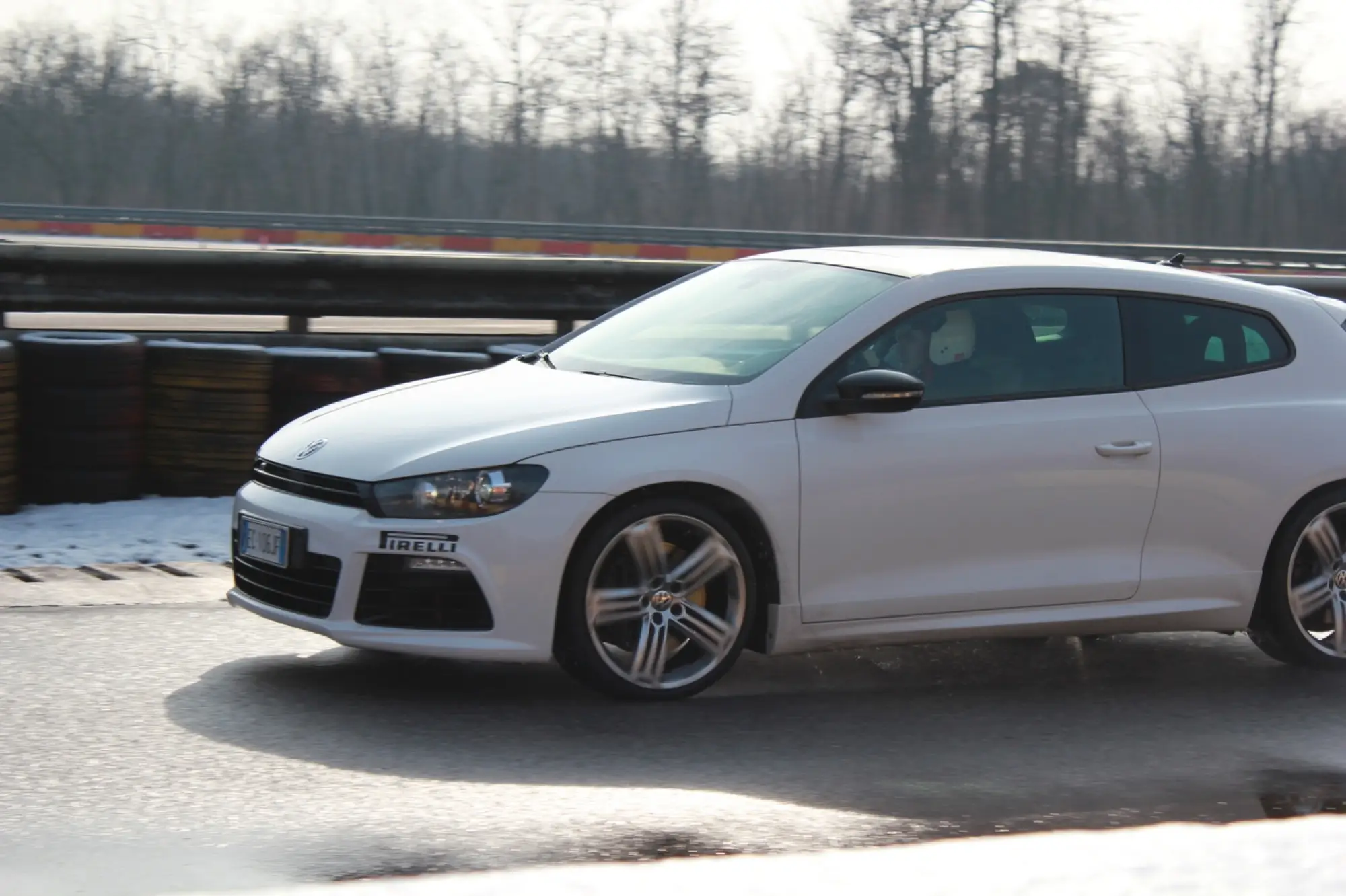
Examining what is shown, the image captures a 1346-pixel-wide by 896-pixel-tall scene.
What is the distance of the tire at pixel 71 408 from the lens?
902 cm

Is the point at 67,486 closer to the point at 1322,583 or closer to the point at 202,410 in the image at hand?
the point at 202,410

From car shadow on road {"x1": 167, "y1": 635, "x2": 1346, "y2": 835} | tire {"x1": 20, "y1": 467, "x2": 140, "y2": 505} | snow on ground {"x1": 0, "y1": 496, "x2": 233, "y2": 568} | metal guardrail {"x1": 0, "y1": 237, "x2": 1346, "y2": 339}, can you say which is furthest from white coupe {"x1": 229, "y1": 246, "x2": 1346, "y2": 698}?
metal guardrail {"x1": 0, "y1": 237, "x2": 1346, "y2": 339}

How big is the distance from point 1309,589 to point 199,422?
18.2ft

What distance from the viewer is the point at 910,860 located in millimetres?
3301

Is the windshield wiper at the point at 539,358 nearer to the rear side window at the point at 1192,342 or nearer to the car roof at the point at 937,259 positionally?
the car roof at the point at 937,259

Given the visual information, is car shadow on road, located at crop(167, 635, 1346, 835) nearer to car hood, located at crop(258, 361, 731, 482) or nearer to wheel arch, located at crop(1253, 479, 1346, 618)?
wheel arch, located at crop(1253, 479, 1346, 618)

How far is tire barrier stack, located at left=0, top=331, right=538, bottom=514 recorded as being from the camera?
29.6 ft

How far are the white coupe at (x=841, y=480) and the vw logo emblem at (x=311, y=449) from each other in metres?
0.02

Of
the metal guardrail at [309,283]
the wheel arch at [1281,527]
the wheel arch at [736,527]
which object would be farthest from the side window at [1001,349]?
the metal guardrail at [309,283]

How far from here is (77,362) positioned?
906 cm

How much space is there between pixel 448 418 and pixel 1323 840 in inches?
127

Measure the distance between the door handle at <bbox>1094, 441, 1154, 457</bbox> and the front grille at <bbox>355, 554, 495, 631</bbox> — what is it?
7.28ft

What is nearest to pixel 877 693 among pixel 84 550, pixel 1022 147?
pixel 84 550

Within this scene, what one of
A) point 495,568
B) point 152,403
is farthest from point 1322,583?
point 152,403
